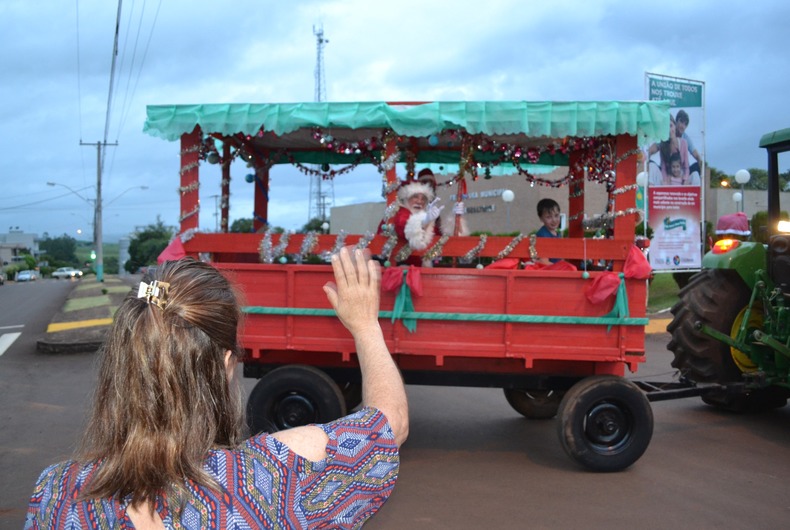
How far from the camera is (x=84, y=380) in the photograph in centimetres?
960

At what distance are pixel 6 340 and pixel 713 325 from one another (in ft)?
40.4

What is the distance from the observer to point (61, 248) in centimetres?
13688

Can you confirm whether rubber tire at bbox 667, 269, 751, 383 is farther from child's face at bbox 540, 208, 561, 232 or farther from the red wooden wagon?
the red wooden wagon

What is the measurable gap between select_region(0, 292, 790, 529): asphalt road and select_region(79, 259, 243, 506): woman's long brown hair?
2.83m

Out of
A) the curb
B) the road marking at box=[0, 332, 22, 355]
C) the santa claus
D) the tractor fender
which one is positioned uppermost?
the santa claus

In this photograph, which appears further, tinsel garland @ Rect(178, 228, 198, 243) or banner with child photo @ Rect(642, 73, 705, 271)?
banner with child photo @ Rect(642, 73, 705, 271)

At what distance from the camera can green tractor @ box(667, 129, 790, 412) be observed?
6621 millimetres

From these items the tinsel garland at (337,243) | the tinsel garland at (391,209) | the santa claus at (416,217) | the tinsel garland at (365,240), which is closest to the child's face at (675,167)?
the santa claus at (416,217)

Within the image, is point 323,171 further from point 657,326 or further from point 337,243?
point 657,326

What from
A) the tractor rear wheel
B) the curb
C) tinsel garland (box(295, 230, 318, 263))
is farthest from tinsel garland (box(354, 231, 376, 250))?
the curb

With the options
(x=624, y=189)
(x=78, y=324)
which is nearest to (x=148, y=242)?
(x=78, y=324)

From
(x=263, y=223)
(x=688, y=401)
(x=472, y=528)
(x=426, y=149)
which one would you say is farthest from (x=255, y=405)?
(x=688, y=401)

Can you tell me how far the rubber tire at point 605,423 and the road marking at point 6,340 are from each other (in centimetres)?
1009

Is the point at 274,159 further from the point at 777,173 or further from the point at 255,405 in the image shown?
the point at 777,173
